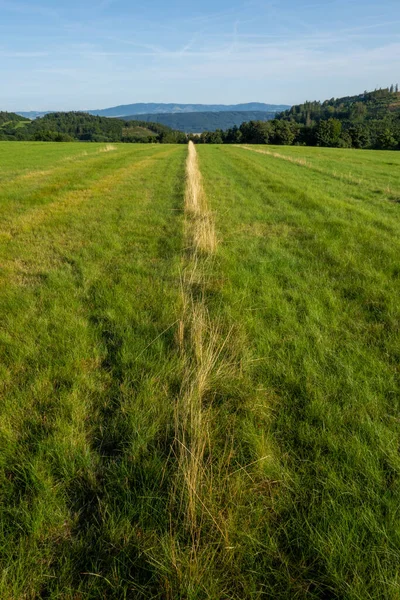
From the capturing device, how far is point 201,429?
2.33 meters

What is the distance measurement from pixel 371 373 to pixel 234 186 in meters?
13.0

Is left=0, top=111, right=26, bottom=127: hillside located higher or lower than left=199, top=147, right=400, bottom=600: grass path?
higher

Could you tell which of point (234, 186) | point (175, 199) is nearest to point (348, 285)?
point (175, 199)

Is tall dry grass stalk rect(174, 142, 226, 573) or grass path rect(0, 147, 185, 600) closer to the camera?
grass path rect(0, 147, 185, 600)

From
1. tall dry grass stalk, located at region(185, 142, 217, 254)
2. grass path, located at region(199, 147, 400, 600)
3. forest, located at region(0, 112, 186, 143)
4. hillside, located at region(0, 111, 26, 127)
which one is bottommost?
grass path, located at region(199, 147, 400, 600)

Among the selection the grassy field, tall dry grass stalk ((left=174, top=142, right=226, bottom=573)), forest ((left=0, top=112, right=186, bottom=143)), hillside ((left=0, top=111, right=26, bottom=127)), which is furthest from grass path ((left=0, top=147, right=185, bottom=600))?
hillside ((left=0, top=111, right=26, bottom=127))

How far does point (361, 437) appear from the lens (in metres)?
2.34

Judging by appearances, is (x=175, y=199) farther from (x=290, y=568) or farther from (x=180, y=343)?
(x=290, y=568)

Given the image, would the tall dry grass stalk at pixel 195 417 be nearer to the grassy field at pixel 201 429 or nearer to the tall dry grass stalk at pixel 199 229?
the grassy field at pixel 201 429

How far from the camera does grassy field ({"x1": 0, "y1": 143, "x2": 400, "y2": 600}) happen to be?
1608mm

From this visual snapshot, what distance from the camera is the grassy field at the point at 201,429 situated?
5.28 feet

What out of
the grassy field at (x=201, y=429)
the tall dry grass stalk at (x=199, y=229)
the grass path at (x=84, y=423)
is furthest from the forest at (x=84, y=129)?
the grassy field at (x=201, y=429)

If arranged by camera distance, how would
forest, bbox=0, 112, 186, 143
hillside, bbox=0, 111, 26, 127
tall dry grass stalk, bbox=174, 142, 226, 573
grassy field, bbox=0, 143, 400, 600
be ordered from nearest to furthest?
grassy field, bbox=0, 143, 400, 600 < tall dry grass stalk, bbox=174, 142, 226, 573 < forest, bbox=0, 112, 186, 143 < hillside, bbox=0, 111, 26, 127

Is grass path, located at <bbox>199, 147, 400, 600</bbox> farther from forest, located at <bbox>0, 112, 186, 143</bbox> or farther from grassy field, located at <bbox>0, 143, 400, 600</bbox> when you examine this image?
forest, located at <bbox>0, 112, 186, 143</bbox>
